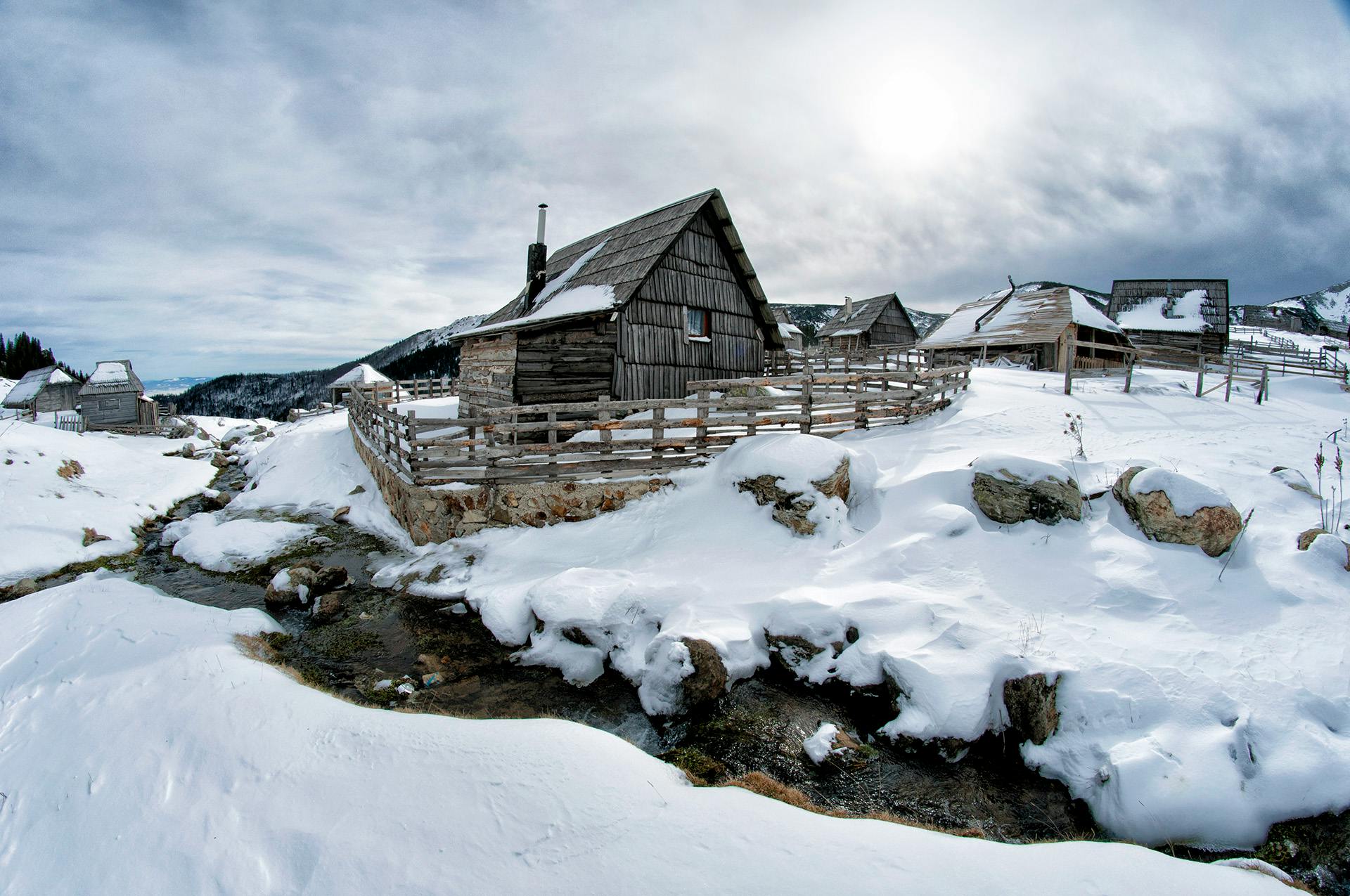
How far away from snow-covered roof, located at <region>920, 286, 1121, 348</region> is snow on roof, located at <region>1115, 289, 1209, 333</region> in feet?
30.6

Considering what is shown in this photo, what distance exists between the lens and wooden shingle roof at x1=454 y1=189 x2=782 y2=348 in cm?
1511

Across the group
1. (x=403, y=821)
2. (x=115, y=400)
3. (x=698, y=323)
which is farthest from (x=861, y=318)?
(x=115, y=400)

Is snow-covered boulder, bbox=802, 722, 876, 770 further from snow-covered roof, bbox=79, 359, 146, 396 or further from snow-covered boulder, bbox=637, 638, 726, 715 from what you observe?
snow-covered roof, bbox=79, 359, 146, 396

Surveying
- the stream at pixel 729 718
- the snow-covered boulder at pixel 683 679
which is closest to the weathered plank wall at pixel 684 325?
the stream at pixel 729 718

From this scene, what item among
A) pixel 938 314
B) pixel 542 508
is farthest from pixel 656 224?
pixel 938 314

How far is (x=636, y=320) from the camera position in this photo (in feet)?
51.3

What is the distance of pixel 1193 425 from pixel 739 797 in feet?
50.4

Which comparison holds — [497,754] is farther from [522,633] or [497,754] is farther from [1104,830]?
[1104,830]

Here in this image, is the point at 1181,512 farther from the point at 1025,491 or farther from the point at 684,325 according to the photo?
the point at 684,325

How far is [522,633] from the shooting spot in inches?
309

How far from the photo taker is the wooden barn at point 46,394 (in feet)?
134

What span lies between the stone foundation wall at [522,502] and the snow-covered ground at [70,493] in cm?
848

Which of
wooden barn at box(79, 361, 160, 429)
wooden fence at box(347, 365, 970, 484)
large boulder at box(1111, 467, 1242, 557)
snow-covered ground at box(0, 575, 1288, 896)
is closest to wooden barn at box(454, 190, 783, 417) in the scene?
wooden fence at box(347, 365, 970, 484)

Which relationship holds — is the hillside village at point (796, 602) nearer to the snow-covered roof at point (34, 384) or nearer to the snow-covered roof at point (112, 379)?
the snow-covered roof at point (112, 379)
